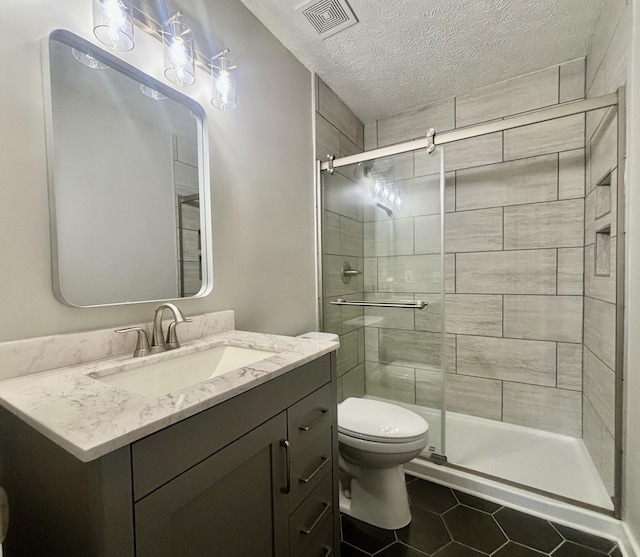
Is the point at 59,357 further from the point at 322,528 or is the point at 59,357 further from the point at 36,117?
the point at 322,528

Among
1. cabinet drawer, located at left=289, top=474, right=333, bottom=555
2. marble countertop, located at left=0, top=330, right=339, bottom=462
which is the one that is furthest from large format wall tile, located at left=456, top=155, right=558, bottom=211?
cabinet drawer, located at left=289, top=474, right=333, bottom=555

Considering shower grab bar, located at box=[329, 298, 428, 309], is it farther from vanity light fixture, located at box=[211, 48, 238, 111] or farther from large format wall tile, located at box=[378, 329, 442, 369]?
vanity light fixture, located at box=[211, 48, 238, 111]

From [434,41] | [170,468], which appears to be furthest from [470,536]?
[434,41]

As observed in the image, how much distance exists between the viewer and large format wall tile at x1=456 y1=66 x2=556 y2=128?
2.03 metres

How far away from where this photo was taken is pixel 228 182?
1.43m

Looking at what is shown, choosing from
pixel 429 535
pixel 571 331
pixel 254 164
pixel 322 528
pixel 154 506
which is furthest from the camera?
pixel 571 331

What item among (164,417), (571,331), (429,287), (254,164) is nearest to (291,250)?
(254,164)

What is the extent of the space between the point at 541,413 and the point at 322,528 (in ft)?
6.06

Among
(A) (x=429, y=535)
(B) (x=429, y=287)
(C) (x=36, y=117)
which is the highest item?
(C) (x=36, y=117)

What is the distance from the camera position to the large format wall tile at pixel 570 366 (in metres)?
2.00

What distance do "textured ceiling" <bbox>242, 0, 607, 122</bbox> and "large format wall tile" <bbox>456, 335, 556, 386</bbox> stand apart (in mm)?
1810

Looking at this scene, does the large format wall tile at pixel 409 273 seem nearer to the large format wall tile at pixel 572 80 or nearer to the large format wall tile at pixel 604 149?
the large format wall tile at pixel 604 149

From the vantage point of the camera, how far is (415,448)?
4.50 ft

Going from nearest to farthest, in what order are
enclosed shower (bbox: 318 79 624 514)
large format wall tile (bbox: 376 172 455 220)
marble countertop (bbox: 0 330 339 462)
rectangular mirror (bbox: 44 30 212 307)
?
marble countertop (bbox: 0 330 339 462)
rectangular mirror (bbox: 44 30 212 307)
enclosed shower (bbox: 318 79 624 514)
large format wall tile (bbox: 376 172 455 220)
